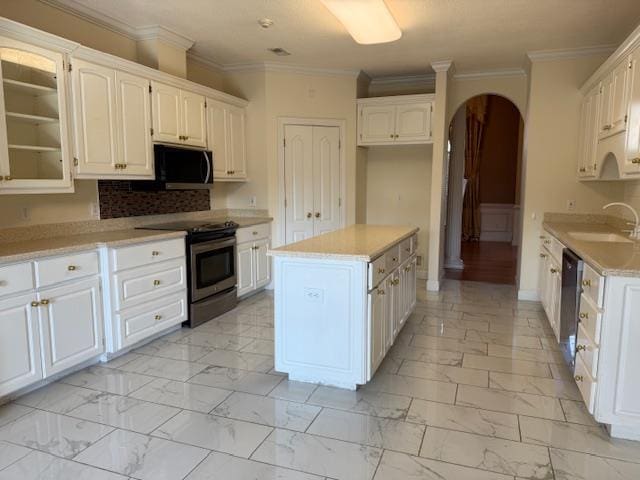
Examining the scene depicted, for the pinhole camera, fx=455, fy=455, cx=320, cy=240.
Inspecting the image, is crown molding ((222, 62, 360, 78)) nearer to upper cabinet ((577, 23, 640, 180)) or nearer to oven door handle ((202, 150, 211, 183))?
oven door handle ((202, 150, 211, 183))

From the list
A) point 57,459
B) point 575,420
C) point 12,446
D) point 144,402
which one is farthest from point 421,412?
point 12,446

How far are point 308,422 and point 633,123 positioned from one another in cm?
294

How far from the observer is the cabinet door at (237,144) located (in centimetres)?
523

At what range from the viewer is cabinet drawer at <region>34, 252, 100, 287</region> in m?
2.87

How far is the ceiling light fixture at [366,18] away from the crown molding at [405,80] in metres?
2.20

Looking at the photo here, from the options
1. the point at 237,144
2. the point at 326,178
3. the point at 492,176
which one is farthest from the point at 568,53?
the point at 492,176

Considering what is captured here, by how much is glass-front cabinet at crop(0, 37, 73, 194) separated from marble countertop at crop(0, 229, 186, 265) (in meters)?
0.37

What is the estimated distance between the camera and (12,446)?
233cm

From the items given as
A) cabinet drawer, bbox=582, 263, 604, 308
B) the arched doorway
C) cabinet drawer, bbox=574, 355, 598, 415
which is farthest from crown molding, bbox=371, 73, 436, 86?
cabinet drawer, bbox=574, 355, 598, 415

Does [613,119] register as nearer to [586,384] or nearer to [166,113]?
[586,384]

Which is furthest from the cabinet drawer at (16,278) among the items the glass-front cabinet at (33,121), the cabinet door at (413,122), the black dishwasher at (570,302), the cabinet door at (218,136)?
the cabinet door at (413,122)

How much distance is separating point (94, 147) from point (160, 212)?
1255 mm

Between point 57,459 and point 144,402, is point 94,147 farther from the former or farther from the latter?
point 57,459

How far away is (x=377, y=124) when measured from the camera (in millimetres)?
5770
